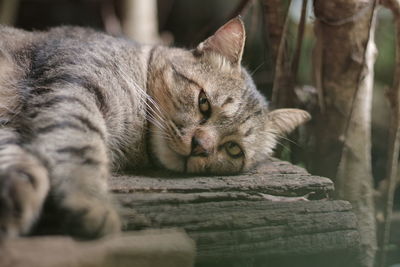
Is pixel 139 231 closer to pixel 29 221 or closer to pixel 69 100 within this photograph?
pixel 29 221

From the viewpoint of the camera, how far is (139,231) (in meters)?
1.22

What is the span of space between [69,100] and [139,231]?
51 centimetres

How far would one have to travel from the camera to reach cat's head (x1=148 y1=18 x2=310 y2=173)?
170 cm

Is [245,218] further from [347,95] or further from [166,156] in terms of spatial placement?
[347,95]

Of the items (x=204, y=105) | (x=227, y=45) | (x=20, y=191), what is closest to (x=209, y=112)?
(x=204, y=105)

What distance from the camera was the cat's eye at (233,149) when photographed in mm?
1808

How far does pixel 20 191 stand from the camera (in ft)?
3.53

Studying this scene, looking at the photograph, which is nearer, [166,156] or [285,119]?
[166,156]

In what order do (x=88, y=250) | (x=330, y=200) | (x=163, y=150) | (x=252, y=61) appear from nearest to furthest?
(x=88, y=250)
(x=330, y=200)
(x=163, y=150)
(x=252, y=61)

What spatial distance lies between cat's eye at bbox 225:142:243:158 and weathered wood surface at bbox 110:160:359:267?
7.9 inches

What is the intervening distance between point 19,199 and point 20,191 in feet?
0.07

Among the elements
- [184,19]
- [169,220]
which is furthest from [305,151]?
[184,19]

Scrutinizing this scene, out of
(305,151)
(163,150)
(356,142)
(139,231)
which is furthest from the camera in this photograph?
(305,151)

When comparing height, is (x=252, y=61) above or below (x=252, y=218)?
above
